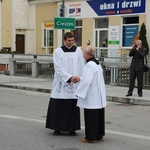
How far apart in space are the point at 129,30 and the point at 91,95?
56.1 ft

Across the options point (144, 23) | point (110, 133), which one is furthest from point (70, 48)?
point (144, 23)

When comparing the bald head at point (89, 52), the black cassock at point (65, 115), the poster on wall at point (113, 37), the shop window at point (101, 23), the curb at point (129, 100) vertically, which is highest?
the shop window at point (101, 23)

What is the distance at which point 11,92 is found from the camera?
15094 millimetres

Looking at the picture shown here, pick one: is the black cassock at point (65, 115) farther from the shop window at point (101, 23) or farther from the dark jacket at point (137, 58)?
the shop window at point (101, 23)

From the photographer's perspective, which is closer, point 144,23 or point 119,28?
point 144,23

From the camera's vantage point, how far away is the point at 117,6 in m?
23.6

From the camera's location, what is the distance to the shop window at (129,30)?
75.8 ft

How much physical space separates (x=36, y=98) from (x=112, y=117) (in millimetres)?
4276

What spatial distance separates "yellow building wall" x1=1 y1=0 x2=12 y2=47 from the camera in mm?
28516

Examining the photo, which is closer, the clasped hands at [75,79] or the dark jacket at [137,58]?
the clasped hands at [75,79]

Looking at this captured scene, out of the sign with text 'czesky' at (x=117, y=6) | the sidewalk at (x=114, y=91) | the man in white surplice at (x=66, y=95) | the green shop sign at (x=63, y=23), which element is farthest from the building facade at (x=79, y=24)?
the man in white surplice at (x=66, y=95)

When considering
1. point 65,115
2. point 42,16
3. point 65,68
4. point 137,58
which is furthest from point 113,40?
point 65,115

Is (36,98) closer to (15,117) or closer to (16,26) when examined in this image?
(15,117)

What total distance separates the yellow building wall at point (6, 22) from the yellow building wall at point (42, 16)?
2.02 m
